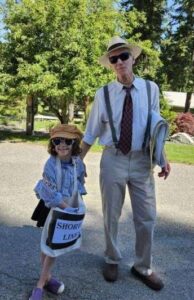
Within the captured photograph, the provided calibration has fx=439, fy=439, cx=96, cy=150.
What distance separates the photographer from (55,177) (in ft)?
10.4

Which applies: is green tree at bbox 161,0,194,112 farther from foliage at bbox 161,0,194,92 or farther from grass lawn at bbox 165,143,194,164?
grass lawn at bbox 165,143,194,164

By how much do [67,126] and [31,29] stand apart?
40.1ft

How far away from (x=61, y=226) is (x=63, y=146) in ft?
1.88

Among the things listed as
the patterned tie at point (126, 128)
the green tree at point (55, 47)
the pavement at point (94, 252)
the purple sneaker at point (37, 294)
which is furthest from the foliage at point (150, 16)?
the purple sneaker at point (37, 294)

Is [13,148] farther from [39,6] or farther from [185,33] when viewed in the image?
[185,33]

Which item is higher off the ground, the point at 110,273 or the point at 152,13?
the point at 152,13

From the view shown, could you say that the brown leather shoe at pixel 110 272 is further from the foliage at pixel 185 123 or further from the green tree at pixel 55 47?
the foliage at pixel 185 123

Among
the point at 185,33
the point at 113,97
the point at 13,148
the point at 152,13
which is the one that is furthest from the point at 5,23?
the point at 185,33

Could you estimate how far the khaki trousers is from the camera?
11.7 ft

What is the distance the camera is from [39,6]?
1435cm

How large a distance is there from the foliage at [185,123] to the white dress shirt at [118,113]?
16.4 m

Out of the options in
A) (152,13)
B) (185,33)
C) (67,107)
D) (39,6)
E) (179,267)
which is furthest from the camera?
(185,33)

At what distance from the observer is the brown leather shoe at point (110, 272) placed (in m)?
3.71

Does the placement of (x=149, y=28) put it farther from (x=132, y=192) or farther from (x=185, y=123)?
(x=132, y=192)
